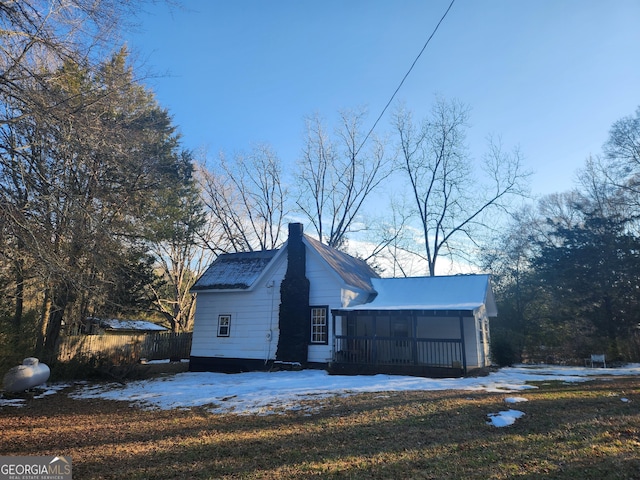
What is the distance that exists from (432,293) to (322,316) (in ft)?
15.8

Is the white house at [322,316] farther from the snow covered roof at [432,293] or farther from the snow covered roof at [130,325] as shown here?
the snow covered roof at [130,325]

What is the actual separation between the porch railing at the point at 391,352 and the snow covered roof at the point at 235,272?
4982mm

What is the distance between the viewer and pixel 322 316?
54.7ft

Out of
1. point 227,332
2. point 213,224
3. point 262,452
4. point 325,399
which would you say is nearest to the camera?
point 262,452

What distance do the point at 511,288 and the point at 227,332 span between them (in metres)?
22.8

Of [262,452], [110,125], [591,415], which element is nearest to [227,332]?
[110,125]

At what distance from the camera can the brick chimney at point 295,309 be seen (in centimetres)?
1638

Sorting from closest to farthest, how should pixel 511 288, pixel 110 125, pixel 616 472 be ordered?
pixel 616 472 < pixel 110 125 < pixel 511 288

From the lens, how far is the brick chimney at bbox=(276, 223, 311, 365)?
1638 cm

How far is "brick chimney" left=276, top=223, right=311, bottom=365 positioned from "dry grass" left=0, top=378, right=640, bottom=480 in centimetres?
742

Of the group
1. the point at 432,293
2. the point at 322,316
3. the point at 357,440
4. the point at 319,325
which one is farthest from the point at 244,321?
the point at 357,440

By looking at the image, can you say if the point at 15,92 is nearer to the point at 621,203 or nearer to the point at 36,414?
the point at 36,414

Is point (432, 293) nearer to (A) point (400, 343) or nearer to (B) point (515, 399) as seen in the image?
(A) point (400, 343)

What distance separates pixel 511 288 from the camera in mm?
30875
